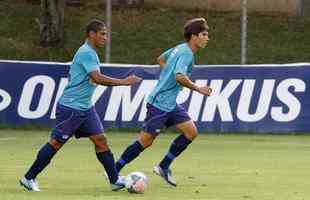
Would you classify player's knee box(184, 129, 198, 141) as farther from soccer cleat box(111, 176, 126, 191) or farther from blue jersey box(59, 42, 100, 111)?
blue jersey box(59, 42, 100, 111)

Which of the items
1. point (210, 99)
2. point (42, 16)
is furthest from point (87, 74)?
point (42, 16)

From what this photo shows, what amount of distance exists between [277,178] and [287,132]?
27.3ft

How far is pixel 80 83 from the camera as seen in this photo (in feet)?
39.5

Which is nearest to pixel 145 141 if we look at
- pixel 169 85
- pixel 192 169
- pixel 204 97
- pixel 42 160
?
pixel 169 85

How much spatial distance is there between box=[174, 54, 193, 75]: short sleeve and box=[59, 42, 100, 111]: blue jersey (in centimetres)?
108

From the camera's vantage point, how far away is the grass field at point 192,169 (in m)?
12.1

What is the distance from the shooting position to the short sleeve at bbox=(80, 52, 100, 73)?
11.9m

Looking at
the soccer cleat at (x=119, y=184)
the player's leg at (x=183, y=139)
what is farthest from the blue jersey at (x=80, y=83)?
the player's leg at (x=183, y=139)

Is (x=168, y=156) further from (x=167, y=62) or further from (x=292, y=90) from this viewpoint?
(x=292, y=90)

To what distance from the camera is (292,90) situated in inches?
869

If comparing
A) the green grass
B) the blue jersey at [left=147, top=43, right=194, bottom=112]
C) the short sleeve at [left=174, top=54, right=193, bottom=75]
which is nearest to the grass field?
the blue jersey at [left=147, top=43, right=194, bottom=112]

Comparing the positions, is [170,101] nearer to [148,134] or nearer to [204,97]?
[148,134]

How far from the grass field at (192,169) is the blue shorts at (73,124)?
2.10ft

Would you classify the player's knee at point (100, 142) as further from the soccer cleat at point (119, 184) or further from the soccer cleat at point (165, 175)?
the soccer cleat at point (165, 175)
